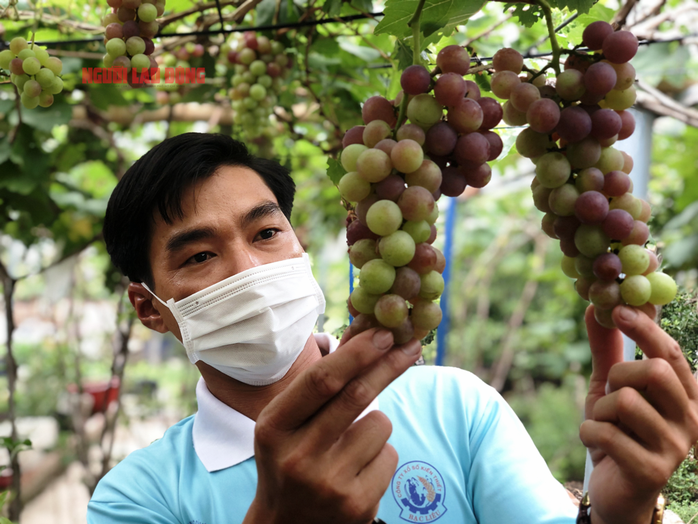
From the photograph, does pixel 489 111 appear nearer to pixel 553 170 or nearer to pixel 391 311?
pixel 553 170

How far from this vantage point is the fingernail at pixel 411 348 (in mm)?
552

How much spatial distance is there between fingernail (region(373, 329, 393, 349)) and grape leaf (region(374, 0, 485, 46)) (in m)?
0.37

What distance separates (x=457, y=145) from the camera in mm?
559

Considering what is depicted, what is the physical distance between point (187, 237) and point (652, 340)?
2.84 feet

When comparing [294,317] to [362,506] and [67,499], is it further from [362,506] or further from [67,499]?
[67,499]

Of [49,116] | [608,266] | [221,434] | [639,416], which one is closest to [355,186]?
[608,266]

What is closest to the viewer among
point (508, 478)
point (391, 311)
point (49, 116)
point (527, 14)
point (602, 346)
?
point (391, 311)

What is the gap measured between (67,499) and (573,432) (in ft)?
14.7

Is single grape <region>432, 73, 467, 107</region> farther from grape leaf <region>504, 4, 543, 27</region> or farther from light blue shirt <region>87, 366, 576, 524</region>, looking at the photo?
light blue shirt <region>87, 366, 576, 524</region>

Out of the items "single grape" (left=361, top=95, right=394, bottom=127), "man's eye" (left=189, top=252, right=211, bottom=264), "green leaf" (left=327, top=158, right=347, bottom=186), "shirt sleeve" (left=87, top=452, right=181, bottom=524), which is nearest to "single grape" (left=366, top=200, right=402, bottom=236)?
"single grape" (left=361, top=95, right=394, bottom=127)

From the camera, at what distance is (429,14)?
25.6 inches

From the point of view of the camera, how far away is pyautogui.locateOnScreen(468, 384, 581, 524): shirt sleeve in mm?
993

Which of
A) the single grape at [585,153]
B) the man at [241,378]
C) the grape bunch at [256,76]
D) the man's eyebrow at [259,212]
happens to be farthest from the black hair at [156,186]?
the single grape at [585,153]

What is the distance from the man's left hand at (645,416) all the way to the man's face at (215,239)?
731 millimetres
